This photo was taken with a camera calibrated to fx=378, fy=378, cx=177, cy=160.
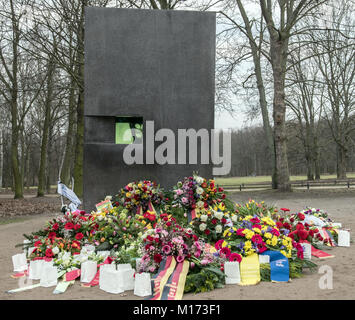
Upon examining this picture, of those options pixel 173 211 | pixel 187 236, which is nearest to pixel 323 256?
pixel 187 236

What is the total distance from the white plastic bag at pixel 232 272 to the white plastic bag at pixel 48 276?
2140 mm

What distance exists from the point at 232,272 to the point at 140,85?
5.37m

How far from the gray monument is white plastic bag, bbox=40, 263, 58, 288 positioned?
379 cm

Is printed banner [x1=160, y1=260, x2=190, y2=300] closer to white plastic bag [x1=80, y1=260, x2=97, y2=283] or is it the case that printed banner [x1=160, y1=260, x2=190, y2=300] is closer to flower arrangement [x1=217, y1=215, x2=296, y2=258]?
flower arrangement [x1=217, y1=215, x2=296, y2=258]

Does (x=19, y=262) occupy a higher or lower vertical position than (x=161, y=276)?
lower

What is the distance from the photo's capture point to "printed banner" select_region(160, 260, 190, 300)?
13.2ft

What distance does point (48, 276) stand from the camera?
4695 millimetres

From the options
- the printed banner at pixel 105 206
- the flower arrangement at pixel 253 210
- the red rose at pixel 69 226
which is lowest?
the red rose at pixel 69 226

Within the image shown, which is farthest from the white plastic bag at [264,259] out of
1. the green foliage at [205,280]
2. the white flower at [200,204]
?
the white flower at [200,204]

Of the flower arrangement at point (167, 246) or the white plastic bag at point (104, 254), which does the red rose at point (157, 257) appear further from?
the white plastic bag at point (104, 254)

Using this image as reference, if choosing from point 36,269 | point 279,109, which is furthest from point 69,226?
point 279,109

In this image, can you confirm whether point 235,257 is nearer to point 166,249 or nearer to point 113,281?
point 166,249

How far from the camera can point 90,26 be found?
340 inches

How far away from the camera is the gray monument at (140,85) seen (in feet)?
28.1
